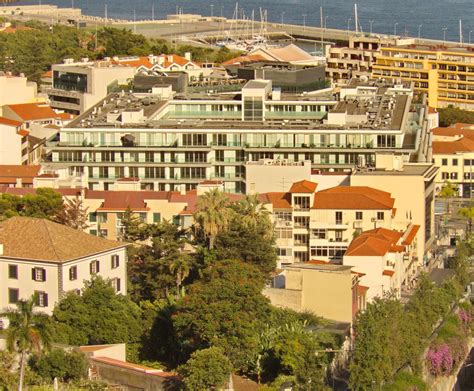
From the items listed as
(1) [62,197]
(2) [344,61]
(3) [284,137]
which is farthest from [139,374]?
(2) [344,61]

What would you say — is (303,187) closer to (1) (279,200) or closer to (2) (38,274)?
(1) (279,200)

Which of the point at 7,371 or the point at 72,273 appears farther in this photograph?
the point at 72,273

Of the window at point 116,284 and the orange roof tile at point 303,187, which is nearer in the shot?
the window at point 116,284

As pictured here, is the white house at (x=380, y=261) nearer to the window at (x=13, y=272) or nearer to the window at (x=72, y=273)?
the window at (x=72, y=273)

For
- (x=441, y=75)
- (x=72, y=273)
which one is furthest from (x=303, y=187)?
(x=441, y=75)

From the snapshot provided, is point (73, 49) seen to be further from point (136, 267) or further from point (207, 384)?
point (207, 384)

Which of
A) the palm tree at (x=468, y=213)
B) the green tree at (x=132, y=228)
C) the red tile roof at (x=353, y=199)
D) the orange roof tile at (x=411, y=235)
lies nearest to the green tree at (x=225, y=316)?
the green tree at (x=132, y=228)
